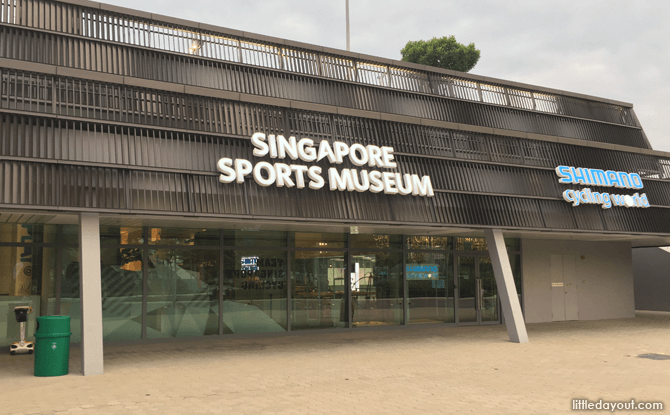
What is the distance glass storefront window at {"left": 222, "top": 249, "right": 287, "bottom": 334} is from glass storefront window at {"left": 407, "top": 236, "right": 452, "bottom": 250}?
14.5ft

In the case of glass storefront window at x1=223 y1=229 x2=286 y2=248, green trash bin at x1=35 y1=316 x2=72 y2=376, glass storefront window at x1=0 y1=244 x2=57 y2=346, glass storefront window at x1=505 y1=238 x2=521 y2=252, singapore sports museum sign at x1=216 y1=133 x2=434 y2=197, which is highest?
singapore sports museum sign at x1=216 y1=133 x2=434 y2=197

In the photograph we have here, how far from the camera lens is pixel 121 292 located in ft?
48.0

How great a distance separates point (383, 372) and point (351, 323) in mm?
6690

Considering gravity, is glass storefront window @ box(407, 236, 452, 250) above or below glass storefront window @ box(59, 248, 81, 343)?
above

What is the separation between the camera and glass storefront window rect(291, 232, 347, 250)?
55.3 ft

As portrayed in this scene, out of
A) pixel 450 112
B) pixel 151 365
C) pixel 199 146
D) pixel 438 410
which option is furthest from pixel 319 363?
pixel 450 112

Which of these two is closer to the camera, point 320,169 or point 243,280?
point 320,169

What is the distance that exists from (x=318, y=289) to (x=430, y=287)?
4.10 metres

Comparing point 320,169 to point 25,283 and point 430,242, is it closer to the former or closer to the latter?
point 430,242

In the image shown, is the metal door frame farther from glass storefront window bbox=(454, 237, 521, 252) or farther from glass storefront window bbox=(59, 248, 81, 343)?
glass storefront window bbox=(59, 248, 81, 343)

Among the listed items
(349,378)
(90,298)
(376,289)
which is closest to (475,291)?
(376,289)

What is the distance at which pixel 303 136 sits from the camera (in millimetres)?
13359

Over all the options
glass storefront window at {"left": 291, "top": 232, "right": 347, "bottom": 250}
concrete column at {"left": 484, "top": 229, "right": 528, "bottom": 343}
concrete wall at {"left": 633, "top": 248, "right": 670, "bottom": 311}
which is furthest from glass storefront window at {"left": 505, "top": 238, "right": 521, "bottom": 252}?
concrete wall at {"left": 633, "top": 248, "right": 670, "bottom": 311}

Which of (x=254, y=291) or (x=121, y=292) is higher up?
(x=121, y=292)
